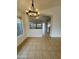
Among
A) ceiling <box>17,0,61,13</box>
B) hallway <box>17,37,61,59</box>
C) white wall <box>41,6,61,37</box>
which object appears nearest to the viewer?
hallway <box>17,37,61,59</box>

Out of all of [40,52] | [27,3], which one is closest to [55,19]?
[27,3]

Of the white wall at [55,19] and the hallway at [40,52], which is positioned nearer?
the hallway at [40,52]

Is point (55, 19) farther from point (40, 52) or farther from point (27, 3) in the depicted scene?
point (40, 52)

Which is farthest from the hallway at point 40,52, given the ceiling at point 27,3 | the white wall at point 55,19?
the white wall at point 55,19

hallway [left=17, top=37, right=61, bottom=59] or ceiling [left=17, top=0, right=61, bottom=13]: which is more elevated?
ceiling [left=17, top=0, right=61, bottom=13]

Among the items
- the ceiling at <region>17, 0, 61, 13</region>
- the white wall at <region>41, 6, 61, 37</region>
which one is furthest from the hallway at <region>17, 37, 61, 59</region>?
the white wall at <region>41, 6, 61, 37</region>

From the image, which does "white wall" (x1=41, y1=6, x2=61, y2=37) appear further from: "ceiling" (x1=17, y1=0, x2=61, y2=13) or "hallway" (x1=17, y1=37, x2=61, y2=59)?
"hallway" (x1=17, y1=37, x2=61, y2=59)

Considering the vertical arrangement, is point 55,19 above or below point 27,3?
below

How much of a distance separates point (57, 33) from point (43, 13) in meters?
2.87

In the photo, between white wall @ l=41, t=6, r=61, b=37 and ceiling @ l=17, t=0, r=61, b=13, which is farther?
white wall @ l=41, t=6, r=61, b=37

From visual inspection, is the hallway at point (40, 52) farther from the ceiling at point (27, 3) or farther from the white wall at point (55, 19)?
the white wall at point (55, 19)
